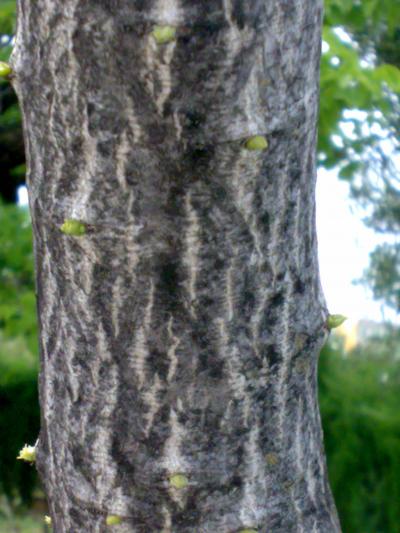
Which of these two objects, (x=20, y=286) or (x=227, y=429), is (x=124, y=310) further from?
(x=20, y=286)

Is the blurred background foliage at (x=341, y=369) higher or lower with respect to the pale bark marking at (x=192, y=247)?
higher

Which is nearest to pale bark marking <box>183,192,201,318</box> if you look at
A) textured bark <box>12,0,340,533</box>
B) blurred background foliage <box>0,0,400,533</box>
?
textured bark <box>12,0,340,533</box>

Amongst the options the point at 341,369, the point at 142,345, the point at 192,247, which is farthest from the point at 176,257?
the point at 341,369

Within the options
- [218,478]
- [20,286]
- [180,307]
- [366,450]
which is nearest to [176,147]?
[180,307]

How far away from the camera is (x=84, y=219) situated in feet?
4.36

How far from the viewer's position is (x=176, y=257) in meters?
1.34

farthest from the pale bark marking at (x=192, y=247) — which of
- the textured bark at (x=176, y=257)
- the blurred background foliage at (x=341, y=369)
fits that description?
the blurred background foliage at (x=341, y=369)

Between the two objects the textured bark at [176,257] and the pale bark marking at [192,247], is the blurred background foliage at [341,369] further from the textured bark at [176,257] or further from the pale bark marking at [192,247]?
the pale bark marking at [192,247]

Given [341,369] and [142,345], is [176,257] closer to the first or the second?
[142,345]

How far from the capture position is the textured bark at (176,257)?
1.25 m

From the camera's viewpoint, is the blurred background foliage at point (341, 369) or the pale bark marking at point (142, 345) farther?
the blurred background foliage at point (341, 369)

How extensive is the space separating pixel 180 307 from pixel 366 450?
2970 mm

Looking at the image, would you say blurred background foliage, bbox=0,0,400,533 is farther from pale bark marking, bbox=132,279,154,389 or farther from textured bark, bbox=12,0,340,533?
pale bark marking, bbox=132,279,154,389

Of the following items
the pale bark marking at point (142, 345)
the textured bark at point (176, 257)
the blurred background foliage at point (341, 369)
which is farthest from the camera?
the blurred background foliage at point (341, 369)
